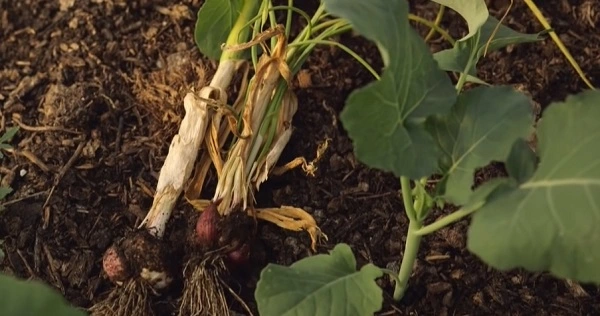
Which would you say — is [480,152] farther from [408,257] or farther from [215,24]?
[215,24]

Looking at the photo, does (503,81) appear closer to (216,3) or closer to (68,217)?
(216,3)

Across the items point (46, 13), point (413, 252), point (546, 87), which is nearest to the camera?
point (413, 252)

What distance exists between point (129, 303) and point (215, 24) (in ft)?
1.68

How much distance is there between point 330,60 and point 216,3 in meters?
0.28

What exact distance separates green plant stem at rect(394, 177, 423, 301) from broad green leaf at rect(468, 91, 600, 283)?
169 mm

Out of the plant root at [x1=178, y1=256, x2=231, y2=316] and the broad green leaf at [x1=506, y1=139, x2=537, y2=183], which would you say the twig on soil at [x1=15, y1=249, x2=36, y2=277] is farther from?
the broad green leaf at [x1=506, y1=139, x2=537, y2=183]

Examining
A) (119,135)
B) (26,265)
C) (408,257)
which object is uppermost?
(408,257)

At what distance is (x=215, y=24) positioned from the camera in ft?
4.61

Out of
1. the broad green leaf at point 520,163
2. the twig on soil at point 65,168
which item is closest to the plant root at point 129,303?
the twig on soil at point 65,168

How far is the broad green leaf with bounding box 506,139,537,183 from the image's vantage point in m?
0.91

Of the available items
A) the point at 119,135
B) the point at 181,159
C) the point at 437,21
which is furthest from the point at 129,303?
the point at 437,21

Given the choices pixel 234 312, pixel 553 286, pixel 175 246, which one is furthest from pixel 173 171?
pixel 553 286

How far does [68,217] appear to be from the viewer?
1352mm

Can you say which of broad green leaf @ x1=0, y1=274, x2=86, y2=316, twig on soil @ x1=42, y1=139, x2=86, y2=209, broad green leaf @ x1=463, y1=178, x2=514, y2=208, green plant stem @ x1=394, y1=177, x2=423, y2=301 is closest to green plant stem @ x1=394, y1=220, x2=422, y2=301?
green plant stem @ x1=394, y1=177, x2=423, y2=301
